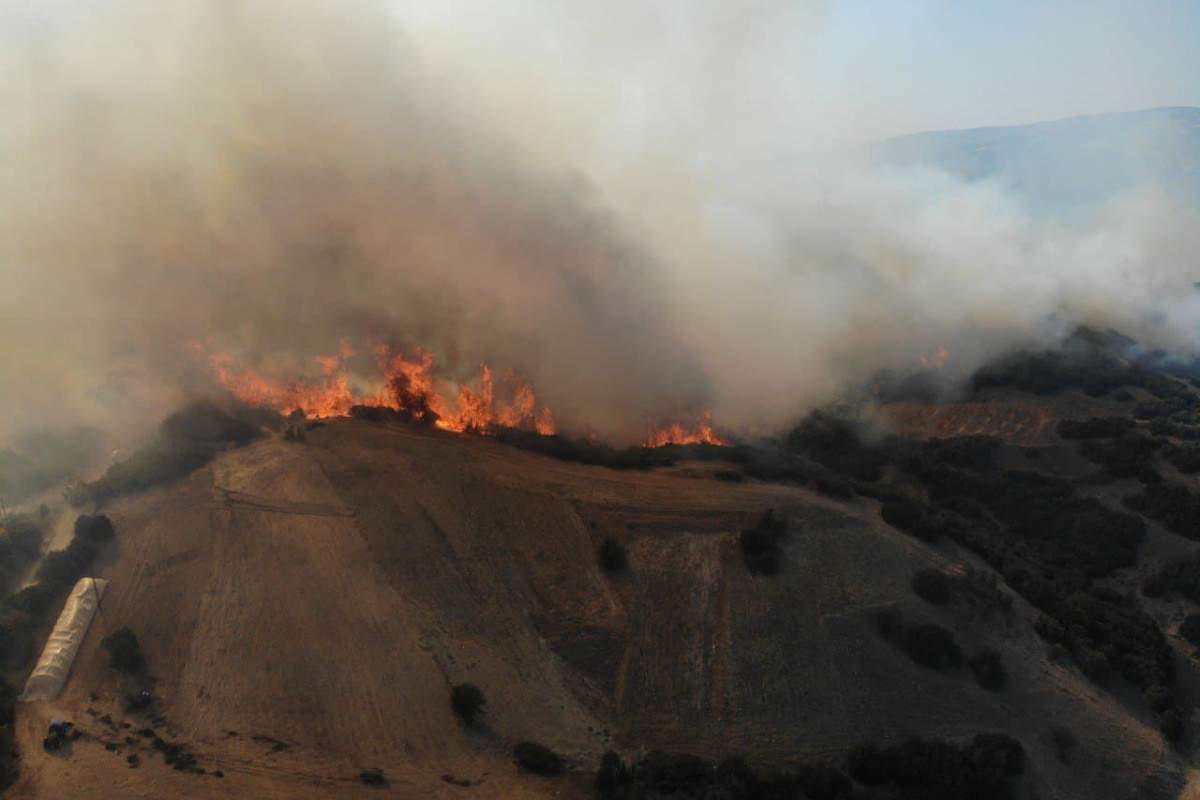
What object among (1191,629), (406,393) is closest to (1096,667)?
(1191,629)

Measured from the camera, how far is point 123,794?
2191cm

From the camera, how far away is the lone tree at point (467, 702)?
24719 millimetres

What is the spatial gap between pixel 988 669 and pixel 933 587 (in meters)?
3.14

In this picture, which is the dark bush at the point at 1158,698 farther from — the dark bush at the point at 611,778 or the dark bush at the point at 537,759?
the dark bush at the point at 537,759

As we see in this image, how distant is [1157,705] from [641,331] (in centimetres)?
3191

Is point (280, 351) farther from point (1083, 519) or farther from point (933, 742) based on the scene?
point (1083, 519)

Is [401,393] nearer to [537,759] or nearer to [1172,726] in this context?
[537,759]

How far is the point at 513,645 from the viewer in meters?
27.4

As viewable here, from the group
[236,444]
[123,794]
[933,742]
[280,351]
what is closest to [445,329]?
[280,351]

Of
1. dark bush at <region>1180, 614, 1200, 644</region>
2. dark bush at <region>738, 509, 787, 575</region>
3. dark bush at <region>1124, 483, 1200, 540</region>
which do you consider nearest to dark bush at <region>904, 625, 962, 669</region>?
dark bush at <region>738, 509, 787, 575</region>

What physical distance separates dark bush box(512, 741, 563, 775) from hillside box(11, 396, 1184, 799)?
12.4 inches

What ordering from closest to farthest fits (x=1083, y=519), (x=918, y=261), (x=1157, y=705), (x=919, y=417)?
(x=1157, y=705), (x=1083, y=519), (x=919, y=417), (x=918, y=261)

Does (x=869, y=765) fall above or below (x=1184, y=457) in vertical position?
below

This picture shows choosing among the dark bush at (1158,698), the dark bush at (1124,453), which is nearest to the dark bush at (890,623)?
the dark bush at (1158,698)
